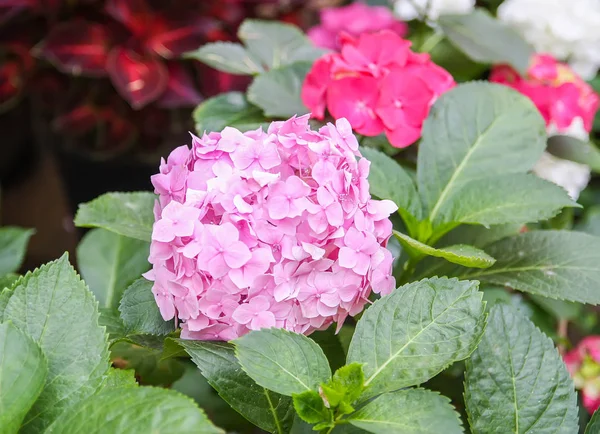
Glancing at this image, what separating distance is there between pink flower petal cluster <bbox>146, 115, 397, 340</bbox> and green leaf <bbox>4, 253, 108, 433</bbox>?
6cm

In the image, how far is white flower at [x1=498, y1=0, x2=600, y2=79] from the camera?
1.11 meters

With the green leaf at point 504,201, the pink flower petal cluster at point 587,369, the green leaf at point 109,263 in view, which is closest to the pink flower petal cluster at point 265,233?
the green leaf at point 504,201

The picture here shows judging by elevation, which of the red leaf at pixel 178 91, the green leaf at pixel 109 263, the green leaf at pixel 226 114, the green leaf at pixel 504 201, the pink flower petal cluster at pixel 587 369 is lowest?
the pink flower petal cluster at pixel 587 369

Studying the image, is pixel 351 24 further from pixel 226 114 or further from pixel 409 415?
pixel 409 415

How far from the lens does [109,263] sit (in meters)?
0.75

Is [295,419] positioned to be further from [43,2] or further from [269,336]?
[43,2]

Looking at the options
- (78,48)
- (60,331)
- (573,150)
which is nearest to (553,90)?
(573,150)

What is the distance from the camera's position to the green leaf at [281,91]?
2.46 feet

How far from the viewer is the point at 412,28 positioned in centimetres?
114

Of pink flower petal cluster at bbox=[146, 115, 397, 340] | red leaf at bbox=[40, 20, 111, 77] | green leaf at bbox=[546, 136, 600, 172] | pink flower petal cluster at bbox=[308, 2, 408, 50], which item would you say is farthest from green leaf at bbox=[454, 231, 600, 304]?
red leaf at bbox=[40, 20, 111, 77]

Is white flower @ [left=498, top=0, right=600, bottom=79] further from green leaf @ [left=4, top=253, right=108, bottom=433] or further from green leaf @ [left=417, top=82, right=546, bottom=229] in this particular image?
green leaf @ [left=4, top=253, right=108, bottom=433]

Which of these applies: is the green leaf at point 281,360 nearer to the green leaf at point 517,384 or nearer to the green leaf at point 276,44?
the green leaf at point 517,384

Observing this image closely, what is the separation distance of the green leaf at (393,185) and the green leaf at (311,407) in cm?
20

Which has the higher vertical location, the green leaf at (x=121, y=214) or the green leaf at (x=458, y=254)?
the green leaf at (x=121, y=214)
